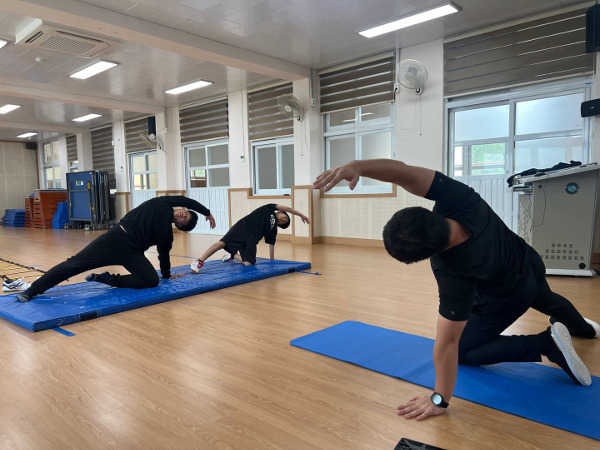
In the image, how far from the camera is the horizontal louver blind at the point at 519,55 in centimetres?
494

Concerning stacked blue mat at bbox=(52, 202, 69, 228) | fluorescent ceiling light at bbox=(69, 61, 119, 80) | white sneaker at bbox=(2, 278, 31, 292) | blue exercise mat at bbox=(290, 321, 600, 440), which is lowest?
blue exercise mat at bbox=(290, 321, 600, 440)

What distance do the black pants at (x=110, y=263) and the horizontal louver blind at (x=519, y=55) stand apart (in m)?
4.68

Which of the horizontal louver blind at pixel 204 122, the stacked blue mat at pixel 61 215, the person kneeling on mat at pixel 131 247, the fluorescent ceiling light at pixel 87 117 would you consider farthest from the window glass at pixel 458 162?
the stacked blue mat at pixel 61 215

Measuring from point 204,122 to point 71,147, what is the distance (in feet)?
20.7

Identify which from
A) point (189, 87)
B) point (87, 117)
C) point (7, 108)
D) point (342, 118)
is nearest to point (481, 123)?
point (342, 118)

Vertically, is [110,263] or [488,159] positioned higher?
[488,159]

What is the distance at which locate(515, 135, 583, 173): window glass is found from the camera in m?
5.15

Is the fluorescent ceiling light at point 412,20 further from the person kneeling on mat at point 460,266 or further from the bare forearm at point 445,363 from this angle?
the bare forearm at point 445,363

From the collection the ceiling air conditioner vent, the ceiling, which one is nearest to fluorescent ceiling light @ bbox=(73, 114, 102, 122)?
the ceiling

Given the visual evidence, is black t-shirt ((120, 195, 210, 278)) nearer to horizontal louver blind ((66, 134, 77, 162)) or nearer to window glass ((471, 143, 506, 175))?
window glass ((471, 143, 506, 175))

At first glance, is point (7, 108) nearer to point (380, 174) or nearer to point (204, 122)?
point (204, 122)

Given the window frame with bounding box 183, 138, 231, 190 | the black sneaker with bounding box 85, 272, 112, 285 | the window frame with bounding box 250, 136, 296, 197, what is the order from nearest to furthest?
the black sneaker with bounding box 85, 272, 112, 285 → the window frame with bounding box 250, 136, 296, 197 → the window frame with bounding box 183, 138, 231, 190

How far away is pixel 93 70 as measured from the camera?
706 centimetres

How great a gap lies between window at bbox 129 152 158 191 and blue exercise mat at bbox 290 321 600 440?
9353 millimetres
